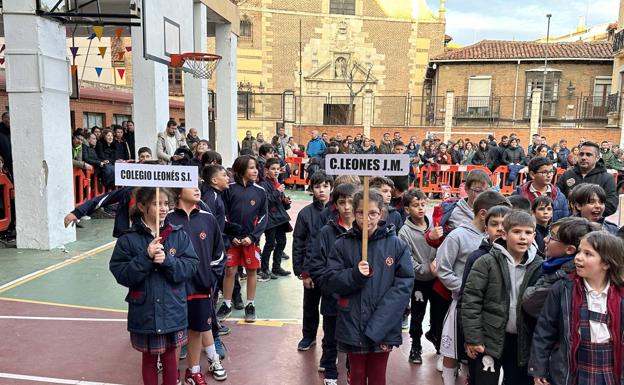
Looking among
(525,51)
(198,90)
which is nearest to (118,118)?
(198,90)

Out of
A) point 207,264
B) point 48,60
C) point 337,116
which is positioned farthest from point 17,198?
point 337,116

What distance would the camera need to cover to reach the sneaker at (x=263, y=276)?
6.90 m

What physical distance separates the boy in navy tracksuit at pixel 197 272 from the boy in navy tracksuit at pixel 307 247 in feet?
3.09

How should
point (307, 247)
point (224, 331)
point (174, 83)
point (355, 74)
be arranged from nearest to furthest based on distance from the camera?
point (307, 247)
point (224, 331)
point (174, 83)
point (355, 74)

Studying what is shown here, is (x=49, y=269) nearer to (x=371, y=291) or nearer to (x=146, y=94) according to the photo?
(x=146, y=94)

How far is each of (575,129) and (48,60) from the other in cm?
2743

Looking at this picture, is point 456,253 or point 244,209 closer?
point 456,253

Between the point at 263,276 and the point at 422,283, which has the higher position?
the point at 422,283

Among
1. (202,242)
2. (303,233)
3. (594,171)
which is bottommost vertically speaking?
(303,233)

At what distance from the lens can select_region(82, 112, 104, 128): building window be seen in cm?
2122

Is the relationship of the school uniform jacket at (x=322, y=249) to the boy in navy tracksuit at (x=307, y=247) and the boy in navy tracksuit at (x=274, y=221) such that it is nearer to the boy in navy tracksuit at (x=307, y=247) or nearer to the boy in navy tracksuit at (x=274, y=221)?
the boy in navy tracksuit at (x=307, y=247)

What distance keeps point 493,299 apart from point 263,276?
13.8 ft

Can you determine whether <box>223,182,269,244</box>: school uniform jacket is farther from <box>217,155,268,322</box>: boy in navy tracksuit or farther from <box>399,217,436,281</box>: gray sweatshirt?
<box>399,217,436,281</box>: gray sweatshirt

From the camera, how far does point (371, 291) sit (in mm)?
3324
